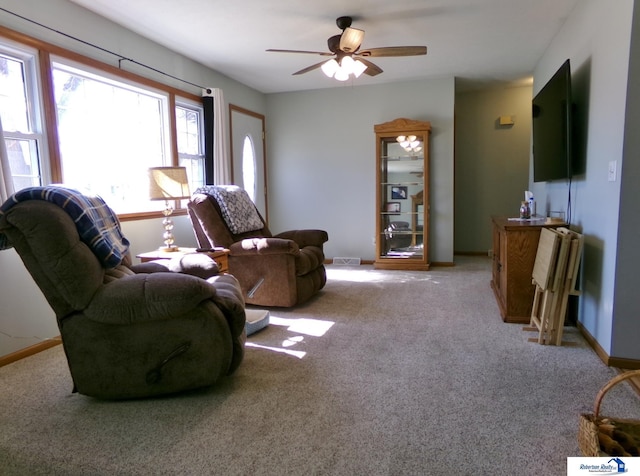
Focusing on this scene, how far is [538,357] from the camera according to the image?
2.48 metres

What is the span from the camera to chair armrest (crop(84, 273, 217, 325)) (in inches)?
74.1

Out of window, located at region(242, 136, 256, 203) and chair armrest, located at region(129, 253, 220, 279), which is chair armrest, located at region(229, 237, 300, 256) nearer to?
chair armrest, located at region(129, 253, 220, 279)

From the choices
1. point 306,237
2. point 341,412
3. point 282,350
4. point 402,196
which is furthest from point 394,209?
point 341,412

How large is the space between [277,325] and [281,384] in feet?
3.33

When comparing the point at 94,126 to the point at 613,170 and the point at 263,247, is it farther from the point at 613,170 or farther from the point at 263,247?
the point at 613,170

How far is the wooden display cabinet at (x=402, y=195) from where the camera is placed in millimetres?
→ 5281

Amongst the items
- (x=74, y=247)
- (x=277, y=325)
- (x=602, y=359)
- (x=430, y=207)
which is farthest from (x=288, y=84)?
(x=602, y=359)

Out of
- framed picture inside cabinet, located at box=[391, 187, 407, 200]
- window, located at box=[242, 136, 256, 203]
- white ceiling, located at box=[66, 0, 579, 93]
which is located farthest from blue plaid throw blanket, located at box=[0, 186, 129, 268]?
framed picture inside cabinet, located at box=[391, 187, 407, 200]

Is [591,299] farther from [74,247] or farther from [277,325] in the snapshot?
[74,247]

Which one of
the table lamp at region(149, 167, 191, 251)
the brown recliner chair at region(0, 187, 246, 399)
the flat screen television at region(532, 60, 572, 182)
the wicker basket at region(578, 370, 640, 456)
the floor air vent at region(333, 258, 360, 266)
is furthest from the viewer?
the floor air vent at region(333, 258, 360, 266)

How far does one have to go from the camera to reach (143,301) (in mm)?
1891

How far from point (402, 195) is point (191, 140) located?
2723 millimetres

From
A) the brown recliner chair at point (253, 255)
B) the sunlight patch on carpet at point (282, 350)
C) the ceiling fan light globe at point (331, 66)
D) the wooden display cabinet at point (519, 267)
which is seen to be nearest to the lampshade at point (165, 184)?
the brown recliner chair at point (253, 255)

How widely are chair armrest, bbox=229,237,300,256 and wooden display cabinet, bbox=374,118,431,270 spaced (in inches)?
88.5
